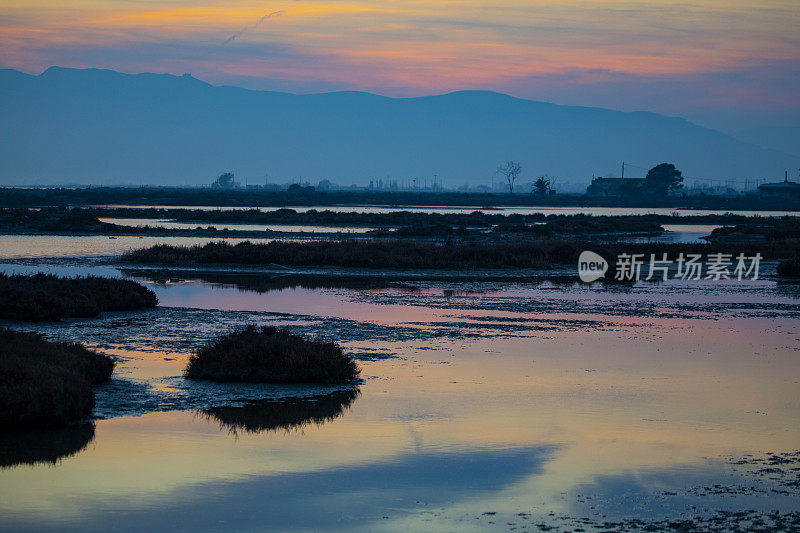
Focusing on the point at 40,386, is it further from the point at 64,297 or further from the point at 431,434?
the point at 64,297

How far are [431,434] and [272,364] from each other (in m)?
4.37

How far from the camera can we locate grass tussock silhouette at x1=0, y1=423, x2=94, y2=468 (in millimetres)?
13195

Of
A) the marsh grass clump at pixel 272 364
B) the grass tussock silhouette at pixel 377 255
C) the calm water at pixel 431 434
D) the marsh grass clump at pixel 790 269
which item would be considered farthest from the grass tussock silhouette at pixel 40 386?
the marsh grass clump at pixel 790 269

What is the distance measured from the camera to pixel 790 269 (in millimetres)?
43594

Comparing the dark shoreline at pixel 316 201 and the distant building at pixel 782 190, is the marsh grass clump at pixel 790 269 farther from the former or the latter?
the distant building at pixel 782 190

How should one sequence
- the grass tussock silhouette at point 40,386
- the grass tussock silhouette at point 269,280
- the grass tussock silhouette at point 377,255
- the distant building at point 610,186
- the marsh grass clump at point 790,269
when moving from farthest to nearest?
the distant building at point 610,186 < the grass tussock silhouette at point 377,255 < the marsh grass clump at point 790,269 < the grass tussock silhouette at point 269,280 < the grass tussock silhouette at point 40,386

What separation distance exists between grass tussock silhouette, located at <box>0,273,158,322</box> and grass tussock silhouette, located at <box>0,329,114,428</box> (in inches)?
311

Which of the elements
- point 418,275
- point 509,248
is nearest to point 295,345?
point 418,275

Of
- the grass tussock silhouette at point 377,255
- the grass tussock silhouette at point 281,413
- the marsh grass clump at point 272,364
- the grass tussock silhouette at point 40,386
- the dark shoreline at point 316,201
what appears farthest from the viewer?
the dark shoreline at point 316,201

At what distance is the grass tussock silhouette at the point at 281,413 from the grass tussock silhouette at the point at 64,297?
1020 centimetres

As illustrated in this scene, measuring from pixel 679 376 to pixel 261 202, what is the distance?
125m

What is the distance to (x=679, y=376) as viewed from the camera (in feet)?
64.4

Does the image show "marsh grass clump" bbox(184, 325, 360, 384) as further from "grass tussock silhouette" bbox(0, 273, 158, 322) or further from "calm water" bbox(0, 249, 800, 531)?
"grass tussock silhouette" bbox(0, 273, 158, 322)

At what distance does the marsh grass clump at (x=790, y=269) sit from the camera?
43.4 metres
